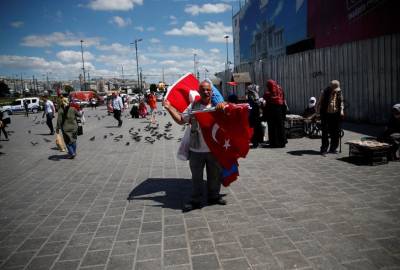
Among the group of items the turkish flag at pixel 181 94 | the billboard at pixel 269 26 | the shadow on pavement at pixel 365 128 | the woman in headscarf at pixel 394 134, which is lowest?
the shadow on pavement at pixel 365 128

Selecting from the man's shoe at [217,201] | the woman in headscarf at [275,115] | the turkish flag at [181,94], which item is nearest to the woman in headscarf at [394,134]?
the woman in headscarf at [275,115]

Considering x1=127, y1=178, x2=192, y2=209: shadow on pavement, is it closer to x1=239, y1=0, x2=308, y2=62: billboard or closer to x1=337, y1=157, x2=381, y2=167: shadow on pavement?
x1=337, y1=157, x2=381, y2=167: shadow on pavement

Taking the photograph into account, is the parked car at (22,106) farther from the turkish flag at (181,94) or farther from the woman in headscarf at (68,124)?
the turkish flag at (181,94)

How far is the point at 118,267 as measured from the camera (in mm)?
3654

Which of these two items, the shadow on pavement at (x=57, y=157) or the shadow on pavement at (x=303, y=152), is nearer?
the shadow on pavement at (x=303, y=152)

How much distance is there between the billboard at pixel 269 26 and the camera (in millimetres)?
32156

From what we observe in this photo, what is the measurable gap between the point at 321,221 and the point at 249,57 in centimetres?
5834

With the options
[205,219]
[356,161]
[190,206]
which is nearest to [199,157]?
[190,206]

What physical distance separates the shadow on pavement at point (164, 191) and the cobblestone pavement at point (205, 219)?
2 cm

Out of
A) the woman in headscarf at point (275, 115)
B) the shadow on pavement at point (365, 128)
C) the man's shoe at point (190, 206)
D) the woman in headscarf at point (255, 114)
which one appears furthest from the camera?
the shadow on pavement at point (365, 128)

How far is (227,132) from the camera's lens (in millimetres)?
5230

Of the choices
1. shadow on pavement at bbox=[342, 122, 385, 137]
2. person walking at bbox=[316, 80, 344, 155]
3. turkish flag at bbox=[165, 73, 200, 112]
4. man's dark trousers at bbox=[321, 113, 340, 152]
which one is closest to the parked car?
shadow on pavement at bbox=[342, 122, 385, 137]

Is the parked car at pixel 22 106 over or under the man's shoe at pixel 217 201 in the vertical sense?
over

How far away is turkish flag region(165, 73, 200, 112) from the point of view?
5.68m
